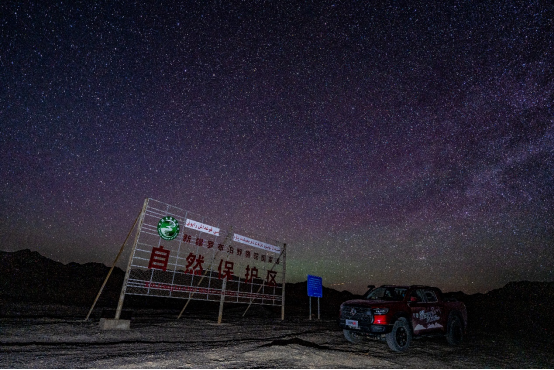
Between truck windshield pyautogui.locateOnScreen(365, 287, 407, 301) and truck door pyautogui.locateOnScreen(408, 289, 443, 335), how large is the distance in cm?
43

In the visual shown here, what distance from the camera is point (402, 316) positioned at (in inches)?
342

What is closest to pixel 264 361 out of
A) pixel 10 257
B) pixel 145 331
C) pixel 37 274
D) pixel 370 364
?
pixel 370 364

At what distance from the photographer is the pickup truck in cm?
836

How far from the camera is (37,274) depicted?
179 ft

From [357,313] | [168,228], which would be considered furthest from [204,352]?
[168,228]

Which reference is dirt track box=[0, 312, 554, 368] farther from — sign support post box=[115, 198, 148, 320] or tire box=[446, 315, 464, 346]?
sign support post box=[115, 198, 148, 320]

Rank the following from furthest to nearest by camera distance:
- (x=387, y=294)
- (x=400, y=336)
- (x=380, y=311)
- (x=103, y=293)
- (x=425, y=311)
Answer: (x=103, y=293), (x=387, y=294), (x=425, y=311), (x=400, y=336), (x=380, y=311)

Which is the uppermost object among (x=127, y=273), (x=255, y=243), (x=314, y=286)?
(x=255, y=243)

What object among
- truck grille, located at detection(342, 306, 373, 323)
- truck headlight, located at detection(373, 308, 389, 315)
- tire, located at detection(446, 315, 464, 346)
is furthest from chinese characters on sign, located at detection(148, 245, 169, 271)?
tire, located at detection(446, 315, 464, 346)

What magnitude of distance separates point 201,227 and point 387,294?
324 inches

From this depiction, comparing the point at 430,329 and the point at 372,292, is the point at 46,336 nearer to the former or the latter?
the point at 372,292

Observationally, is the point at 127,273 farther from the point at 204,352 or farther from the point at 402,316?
the point at 402,316

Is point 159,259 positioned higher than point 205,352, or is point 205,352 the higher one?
point 159,259

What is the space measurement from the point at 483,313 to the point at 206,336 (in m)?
45.7
